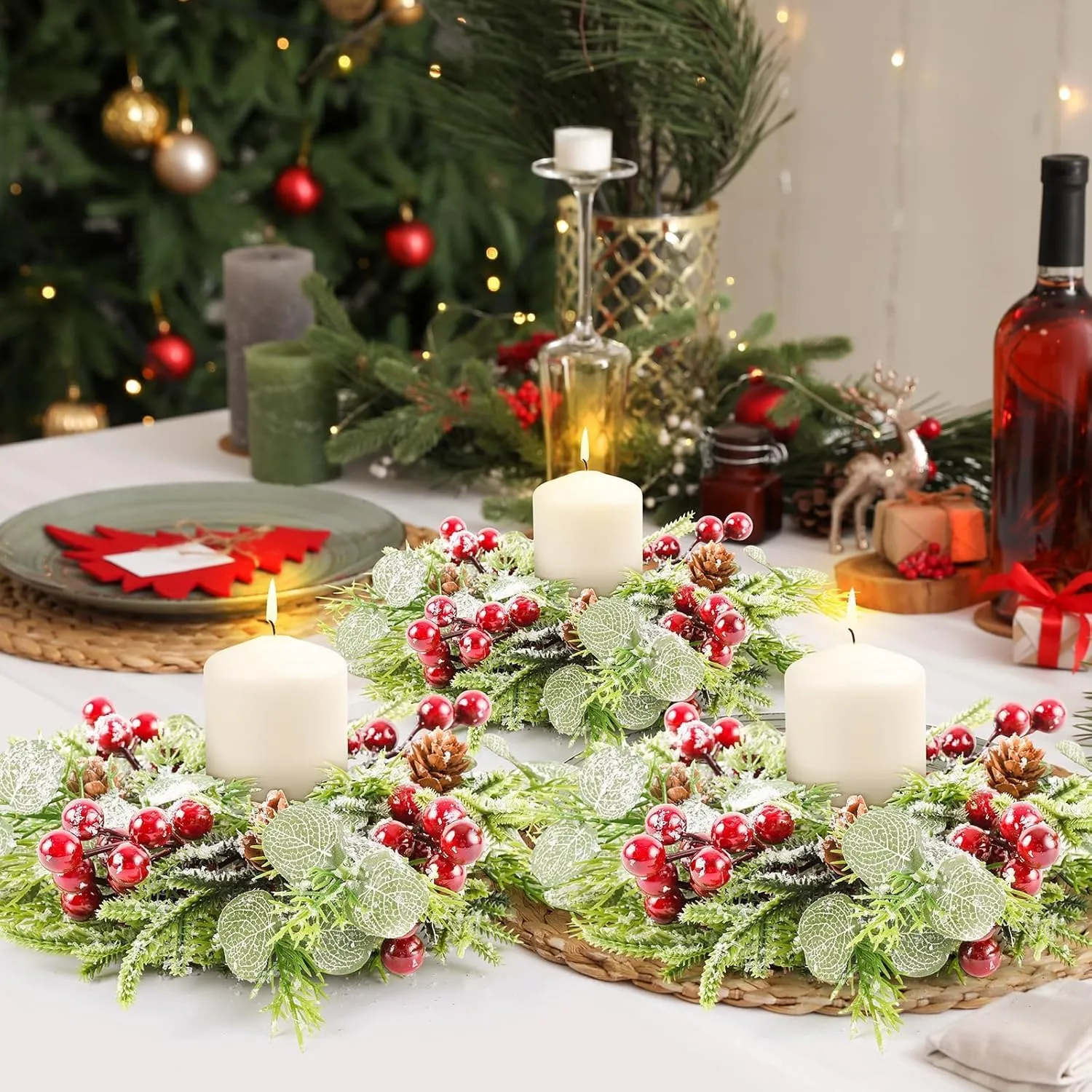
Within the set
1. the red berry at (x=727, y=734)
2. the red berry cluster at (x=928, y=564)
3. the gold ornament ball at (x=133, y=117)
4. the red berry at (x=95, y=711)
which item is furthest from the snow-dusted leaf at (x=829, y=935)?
the gold ornament ball at (x=133, y=117)

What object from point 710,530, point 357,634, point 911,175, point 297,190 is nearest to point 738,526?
point 710,530

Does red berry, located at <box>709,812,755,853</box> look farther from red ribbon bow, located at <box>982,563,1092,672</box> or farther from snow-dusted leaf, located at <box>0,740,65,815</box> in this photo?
red ribbon bow, located at <box>982,563,1092,672</box>

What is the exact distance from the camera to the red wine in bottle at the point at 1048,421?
1.12 meters

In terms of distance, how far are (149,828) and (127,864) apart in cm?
2

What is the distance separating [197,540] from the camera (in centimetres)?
128

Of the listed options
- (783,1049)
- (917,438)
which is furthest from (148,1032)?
(917,438)

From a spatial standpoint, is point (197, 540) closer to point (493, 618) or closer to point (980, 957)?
point (493, 618)

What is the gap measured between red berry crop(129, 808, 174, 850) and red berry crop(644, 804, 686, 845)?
0.20 meters

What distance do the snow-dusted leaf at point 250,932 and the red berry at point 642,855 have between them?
0.14 meters

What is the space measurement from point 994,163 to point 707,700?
64.2 inches

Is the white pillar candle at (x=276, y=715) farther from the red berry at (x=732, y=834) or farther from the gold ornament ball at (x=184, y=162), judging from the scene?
the gold ornament ball at (x=184, y=162)

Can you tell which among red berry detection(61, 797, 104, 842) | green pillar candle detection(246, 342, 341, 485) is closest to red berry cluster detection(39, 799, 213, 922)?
red berry detection(61, 797, 104, 842)

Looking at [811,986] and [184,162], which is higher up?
[184,162]

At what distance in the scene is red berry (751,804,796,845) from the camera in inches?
26.5
